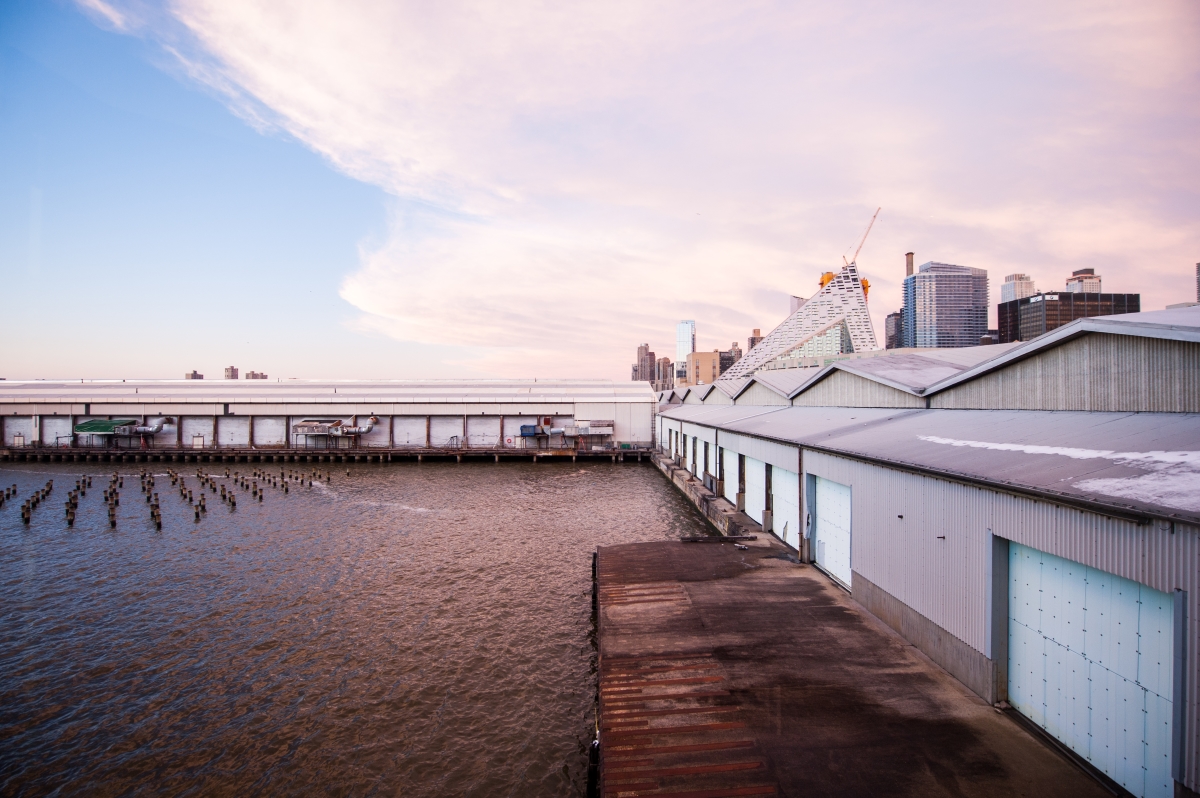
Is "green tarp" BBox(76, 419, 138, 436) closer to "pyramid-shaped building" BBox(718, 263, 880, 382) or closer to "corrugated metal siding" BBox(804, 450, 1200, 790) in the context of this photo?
"pyramid-shaped building" BBox(718, 263, 880, 382)

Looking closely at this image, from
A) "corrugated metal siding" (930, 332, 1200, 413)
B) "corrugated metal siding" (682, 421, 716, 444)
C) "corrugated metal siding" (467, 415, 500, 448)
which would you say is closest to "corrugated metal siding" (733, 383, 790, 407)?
"corrugated metal siding" (682, 421, 716, 444)

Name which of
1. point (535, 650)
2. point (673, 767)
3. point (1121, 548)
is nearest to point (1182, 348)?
point (1121, 548)

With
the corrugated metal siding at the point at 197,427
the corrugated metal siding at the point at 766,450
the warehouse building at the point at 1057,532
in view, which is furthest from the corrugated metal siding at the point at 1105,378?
the corrugated metal siding at the point at 197,427

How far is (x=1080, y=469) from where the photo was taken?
7621 mm

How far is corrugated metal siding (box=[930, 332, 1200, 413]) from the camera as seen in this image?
30.0 ft

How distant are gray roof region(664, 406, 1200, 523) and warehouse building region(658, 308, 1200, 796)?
1.5 inches

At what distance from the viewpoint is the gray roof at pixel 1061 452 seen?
20.9ft

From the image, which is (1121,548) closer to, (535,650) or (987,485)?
(987,485)

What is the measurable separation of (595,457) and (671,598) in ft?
147

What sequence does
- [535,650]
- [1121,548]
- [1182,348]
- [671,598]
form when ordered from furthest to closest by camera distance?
[535,650] → [671,598] → [1182,348] → [1121,548]

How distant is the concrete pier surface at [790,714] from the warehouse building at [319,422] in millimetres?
48374

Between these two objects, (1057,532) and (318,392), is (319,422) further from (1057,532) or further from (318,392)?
(1057,532)

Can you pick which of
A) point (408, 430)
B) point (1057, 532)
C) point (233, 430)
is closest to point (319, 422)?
point (408, 430)

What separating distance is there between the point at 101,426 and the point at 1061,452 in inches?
3124
